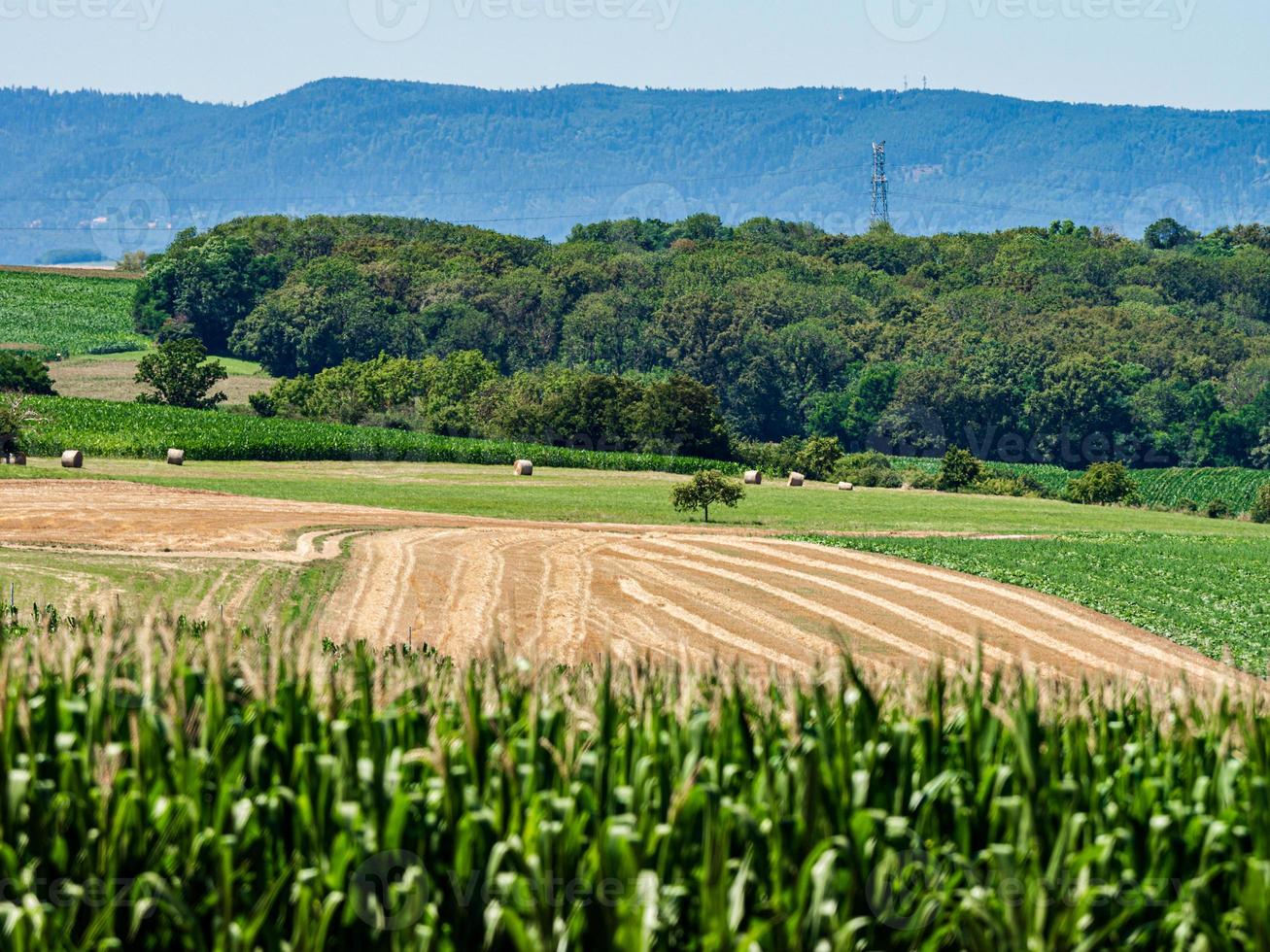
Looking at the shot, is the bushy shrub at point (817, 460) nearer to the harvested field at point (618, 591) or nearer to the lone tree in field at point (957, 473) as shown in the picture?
the lone tree in field at point (957, 473)

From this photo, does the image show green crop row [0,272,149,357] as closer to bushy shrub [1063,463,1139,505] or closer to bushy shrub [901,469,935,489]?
bushy shrub [901,469,935,489]

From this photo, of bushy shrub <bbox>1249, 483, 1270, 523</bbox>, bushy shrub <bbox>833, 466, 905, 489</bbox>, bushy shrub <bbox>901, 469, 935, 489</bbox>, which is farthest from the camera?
bushy shrub <bbox>901, 469, 935, 489</bbox>

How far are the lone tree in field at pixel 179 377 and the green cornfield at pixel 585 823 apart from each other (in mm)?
88203

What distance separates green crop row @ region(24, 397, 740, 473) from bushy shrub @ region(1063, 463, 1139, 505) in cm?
1814

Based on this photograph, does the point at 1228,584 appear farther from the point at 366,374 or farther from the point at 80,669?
the point at 366,374

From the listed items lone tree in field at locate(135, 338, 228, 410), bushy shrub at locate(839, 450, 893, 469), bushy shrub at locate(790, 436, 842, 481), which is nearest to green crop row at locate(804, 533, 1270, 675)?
bushy shrub at locate(839, 450, 893, 469)

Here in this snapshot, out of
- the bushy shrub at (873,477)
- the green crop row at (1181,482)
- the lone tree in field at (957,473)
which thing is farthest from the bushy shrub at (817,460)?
the green crop row at (1181,482)

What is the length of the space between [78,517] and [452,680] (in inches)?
1330

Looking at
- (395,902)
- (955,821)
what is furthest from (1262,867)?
(395,902)

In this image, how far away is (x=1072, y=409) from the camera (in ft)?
422

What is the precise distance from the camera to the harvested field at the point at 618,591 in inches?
1164

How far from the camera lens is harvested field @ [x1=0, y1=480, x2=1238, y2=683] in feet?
97.0

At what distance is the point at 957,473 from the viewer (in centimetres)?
8506

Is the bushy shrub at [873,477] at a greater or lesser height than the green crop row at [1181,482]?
greater
